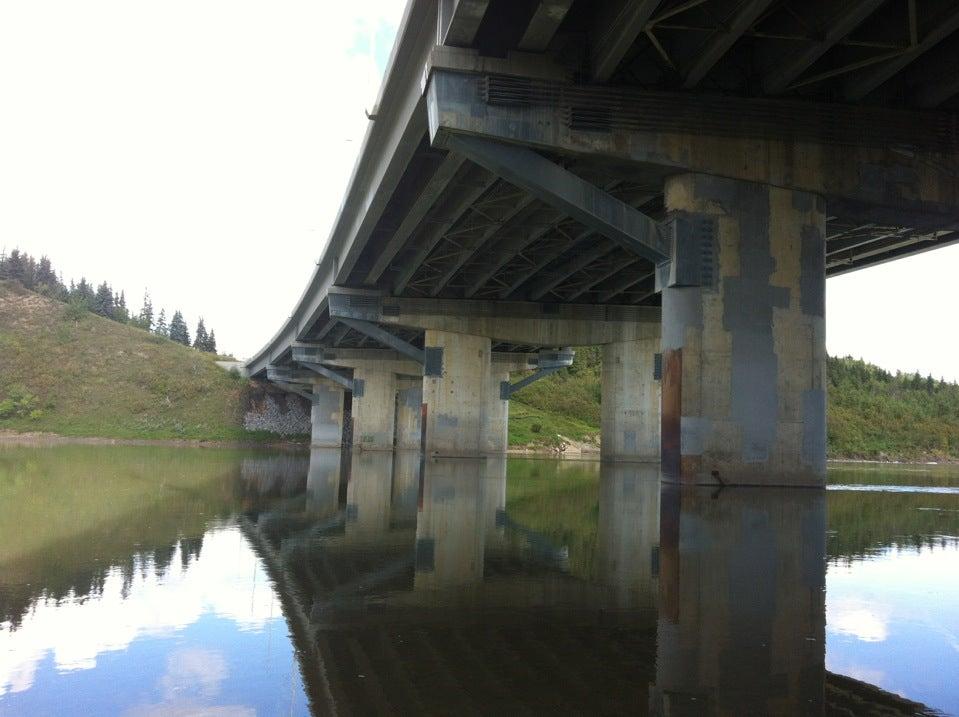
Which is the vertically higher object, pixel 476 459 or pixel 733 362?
pixel 733 362

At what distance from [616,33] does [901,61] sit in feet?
18.2

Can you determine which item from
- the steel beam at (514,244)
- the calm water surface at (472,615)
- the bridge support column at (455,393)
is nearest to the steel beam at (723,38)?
the steel beam at (514,244)

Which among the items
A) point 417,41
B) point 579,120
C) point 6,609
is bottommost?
point 6,609

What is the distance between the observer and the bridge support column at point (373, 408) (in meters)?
63.2

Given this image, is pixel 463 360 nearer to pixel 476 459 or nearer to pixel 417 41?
pixel 476 459

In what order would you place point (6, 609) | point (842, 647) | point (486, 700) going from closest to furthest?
point (486, 700)
point (842, 647)
point (6, 609)

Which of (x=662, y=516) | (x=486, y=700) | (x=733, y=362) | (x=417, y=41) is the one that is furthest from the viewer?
(x=417, y=41)

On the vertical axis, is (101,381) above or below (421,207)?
below

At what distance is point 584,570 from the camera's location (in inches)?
307

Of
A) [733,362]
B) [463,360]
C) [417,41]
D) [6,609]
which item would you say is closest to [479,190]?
[417,41]

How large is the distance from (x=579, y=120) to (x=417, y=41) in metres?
4.85

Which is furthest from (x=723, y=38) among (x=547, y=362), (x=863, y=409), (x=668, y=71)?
(x=863, y=409)

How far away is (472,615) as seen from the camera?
572 centimetres

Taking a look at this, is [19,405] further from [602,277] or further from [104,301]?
[104,301]
